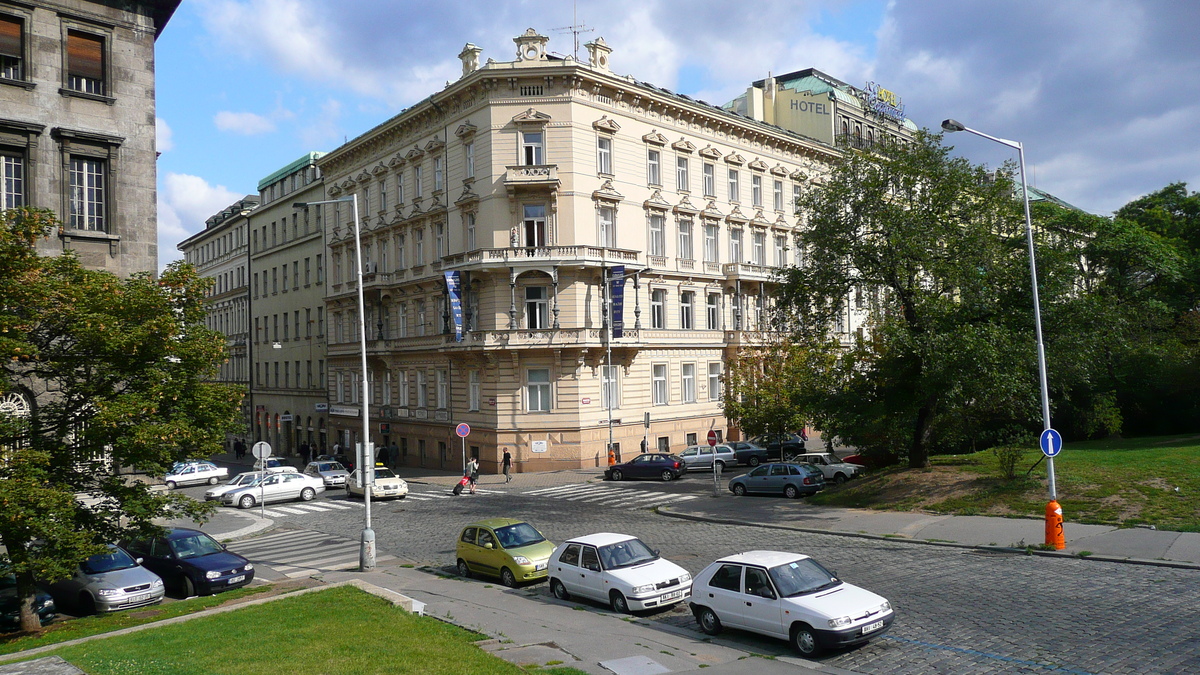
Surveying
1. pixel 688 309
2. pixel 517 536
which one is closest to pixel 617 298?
pixel 688 309

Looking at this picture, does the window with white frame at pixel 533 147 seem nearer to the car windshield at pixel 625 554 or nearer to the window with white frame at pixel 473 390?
the window with white frame at pixel 473 390

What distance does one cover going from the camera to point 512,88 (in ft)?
142

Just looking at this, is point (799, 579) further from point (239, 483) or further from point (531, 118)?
point (531, 118)

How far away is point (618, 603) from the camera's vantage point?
650 inches

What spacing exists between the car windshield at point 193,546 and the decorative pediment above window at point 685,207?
3271 cm

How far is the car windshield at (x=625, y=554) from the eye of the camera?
16984mm

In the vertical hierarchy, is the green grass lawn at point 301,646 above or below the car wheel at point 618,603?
above

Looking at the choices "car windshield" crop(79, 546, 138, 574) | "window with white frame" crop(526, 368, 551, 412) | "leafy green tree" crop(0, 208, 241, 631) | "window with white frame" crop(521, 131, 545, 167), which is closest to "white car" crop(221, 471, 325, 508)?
"window with white frame" crop(526, 368, 551, 412)

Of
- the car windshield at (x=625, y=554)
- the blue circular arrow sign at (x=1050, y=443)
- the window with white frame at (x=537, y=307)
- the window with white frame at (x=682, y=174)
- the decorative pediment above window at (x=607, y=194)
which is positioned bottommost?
the car windshield at (x=625, y=554)

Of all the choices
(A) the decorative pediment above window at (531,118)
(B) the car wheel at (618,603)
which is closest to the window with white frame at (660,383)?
(A) the decorative pediment above window at (531,118)

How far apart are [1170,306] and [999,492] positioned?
130 feet

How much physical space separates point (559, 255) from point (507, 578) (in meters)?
24.3

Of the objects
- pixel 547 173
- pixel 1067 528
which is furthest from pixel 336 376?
pixel 1067 528

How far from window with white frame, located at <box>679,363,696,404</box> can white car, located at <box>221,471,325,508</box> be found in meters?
21.2
